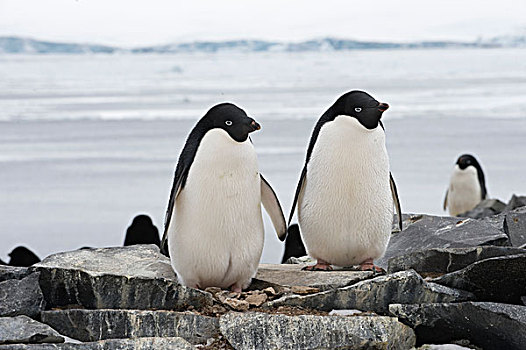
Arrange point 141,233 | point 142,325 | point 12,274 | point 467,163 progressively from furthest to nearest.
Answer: point 467,163
point 141,233
point 12,274
point 142,325

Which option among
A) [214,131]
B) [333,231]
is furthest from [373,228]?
[214,131]

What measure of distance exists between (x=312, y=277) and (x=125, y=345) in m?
1.05

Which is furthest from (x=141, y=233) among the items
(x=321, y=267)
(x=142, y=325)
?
(x=142, y=325)

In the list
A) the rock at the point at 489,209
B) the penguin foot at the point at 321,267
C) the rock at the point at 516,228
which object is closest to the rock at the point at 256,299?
the penguin foot at the point at 321,267

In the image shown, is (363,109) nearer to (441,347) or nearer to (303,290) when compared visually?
(303,290)

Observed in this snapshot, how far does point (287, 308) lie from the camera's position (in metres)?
3.47

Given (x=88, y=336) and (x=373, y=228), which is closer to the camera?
(x=88, y=336)

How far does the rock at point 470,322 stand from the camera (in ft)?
10.7

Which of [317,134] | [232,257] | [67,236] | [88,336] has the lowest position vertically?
[67,236]

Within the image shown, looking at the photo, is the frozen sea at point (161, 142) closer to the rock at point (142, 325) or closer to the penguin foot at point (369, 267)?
the penguin foot at point (369, 267)

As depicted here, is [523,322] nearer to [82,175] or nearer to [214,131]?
[214,131]

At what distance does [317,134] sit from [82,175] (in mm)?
6350

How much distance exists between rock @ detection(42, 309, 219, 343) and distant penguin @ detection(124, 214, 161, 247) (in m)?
2.52

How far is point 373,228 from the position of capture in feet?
13.4
